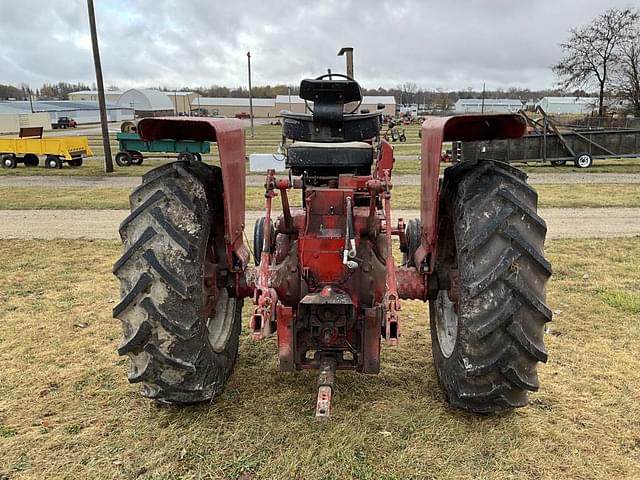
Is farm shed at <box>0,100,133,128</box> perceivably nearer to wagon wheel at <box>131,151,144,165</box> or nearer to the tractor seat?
wagon wheel at <box>131,151,144,165</box>

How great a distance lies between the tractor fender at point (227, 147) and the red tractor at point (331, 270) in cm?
1

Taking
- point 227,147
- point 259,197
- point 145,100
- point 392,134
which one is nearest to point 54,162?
point 259,197

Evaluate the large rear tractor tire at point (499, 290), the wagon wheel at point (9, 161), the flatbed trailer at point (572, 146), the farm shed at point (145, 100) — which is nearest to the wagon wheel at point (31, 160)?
the wagon wheel at point (9, 161)

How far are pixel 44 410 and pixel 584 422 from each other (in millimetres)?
3646

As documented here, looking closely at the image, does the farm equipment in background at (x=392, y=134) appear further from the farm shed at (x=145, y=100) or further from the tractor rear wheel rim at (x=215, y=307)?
the farm shed at (x=145, y=100)

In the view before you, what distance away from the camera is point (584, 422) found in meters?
3.54

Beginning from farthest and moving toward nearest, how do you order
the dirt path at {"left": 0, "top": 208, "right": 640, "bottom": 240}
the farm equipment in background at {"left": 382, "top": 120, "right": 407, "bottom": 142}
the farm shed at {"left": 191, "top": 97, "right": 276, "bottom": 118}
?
the farm shed at {"left": 191, "top": 97, "right": 276, "bottom": 118} < the dirt path at {"left": 0, "top": 208, "right": 640, "bottom": 240} < the farm equipment in background at {"left": 382, "top": 120, "right": 407, "bottom": 142}

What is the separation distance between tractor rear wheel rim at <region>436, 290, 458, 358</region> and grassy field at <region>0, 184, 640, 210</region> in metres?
7.66

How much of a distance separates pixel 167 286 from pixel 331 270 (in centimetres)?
105

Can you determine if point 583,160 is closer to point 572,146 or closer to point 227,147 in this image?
point 572,146

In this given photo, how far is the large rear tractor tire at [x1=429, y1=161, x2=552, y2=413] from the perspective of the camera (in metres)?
3.01

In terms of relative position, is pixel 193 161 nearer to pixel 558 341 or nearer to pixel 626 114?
pixel 558 341

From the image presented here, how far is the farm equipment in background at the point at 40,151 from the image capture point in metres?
20.8

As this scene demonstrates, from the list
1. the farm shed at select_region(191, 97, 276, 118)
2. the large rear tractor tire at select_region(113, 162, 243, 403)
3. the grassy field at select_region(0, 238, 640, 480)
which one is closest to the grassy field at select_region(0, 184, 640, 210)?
the grassy field at select_region(0, 238, 640, 480)
